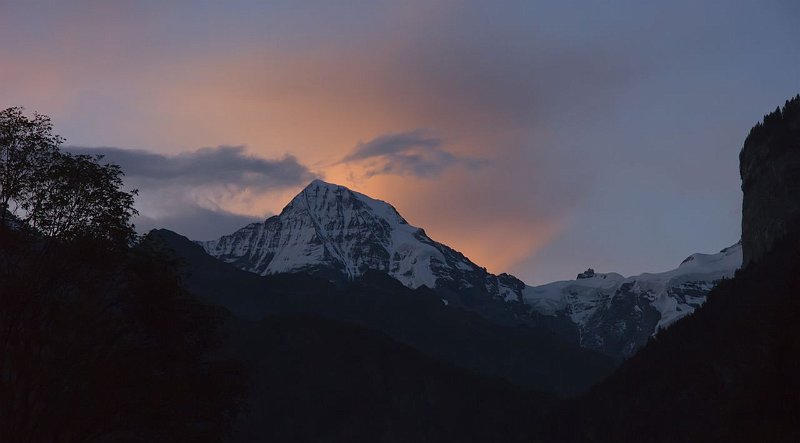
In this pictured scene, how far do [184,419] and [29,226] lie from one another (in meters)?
14.3

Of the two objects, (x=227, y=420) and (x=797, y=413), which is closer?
(x=227, y=420)

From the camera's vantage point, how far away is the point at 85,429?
228 ft

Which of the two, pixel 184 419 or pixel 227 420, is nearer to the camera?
pixel 184 419

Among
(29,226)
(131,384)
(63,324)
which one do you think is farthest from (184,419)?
(29,226)

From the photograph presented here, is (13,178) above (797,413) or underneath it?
above

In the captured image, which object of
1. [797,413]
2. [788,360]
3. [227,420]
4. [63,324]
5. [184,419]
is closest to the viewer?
[63,324]

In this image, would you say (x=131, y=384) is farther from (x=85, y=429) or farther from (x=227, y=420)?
(x=227, y=420)

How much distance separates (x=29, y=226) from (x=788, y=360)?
59305 mm

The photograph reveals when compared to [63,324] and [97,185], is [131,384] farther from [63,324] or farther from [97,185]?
[97,185]

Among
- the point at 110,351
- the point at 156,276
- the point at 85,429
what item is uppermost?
the point at 156,276

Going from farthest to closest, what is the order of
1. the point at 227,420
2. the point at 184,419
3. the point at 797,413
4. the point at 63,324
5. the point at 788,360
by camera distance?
the point at 788,360 < the point at 797,413 < the point at 227,420 < the point at 184,419 < the point at 63,324

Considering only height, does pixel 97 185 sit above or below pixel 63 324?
above

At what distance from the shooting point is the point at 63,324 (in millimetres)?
68125

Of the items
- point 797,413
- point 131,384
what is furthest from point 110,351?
point 797,413
